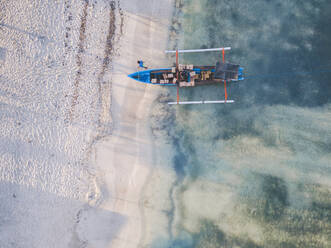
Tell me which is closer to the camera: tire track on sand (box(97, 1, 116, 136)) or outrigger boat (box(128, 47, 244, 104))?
outrigger boat (box(128, 47, 244, 104))

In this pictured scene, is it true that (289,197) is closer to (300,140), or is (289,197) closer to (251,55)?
(300,140)

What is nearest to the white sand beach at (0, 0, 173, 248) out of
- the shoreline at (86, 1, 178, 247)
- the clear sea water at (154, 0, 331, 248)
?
the shoreline at (86, 1, 178, 247)

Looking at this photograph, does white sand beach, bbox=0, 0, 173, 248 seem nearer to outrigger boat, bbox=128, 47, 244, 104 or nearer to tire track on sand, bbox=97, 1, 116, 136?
tire track on sand, bbox=97, 1, 116, 136

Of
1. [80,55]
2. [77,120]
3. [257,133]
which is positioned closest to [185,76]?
[257,133]

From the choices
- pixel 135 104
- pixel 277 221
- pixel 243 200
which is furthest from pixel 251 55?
pixel 277 221

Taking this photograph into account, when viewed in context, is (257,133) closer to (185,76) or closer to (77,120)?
Result: (185,76)

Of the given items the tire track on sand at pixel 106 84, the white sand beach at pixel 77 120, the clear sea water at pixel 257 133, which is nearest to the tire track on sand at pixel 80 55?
the white sand beach at pixel 77 120

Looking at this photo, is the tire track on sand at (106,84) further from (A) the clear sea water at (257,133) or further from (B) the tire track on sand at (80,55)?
(A) the clear sea water at (257,133)
